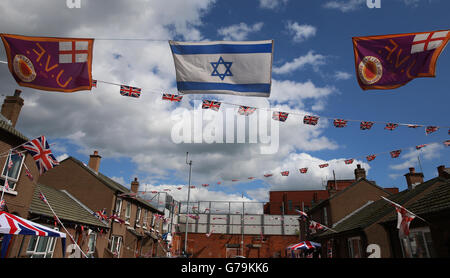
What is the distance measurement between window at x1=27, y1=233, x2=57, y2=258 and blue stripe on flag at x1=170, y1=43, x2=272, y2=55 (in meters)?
13.0

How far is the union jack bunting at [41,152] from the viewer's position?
9.70 meters

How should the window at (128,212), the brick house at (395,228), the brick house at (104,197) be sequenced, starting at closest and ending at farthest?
the brick house at (395,228) → the brick house at (104,197) → the window at (128,212)

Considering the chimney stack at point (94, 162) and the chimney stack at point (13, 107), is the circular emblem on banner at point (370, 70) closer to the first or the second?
the chimney stack at point (13, 107)

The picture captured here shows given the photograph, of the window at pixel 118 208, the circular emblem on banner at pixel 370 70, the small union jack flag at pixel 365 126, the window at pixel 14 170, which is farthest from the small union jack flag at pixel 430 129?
the window at pixel 118 208

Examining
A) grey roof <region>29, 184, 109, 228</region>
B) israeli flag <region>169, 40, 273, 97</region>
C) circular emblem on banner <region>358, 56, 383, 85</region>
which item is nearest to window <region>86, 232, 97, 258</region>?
grey roof <region>29, 184, 109, 228</region>

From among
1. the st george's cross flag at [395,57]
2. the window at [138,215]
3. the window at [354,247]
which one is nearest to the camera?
the st george's cross flag at [395,57]

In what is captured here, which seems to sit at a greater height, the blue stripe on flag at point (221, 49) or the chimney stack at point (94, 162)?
the chimney stack at point (94, 162)

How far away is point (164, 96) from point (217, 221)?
133 ft

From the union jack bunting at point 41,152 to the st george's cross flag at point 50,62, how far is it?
3.22 metres

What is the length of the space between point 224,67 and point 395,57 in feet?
15.6

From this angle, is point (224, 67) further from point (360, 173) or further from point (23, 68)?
point (360, 173)

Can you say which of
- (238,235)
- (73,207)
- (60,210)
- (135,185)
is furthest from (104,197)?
(238,235)
